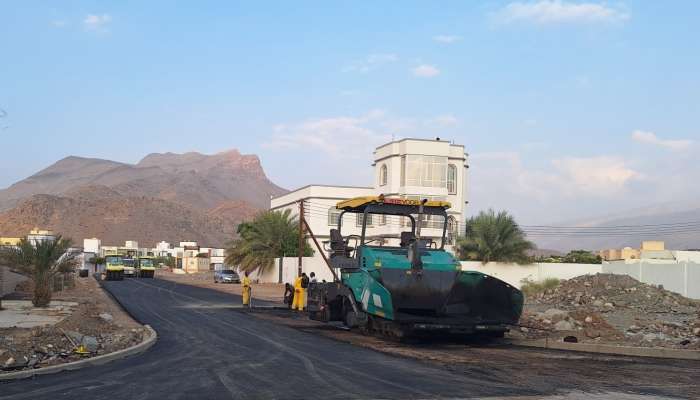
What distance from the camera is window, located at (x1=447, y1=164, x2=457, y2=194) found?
57375 millimetres

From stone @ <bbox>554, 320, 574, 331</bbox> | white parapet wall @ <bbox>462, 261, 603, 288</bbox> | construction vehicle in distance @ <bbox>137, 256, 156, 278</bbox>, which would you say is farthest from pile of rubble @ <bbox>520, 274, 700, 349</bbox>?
construction vehicle in distance @ <bbox>137, 256, 156, 278</bbox>

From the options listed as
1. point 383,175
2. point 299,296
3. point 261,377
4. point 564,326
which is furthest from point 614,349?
point 383,175

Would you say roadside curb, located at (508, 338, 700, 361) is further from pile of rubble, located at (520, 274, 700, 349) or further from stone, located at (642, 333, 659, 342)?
stone, located at (642, 333, 659, 342)

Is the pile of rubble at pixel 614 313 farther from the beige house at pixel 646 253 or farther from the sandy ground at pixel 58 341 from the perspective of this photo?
the beige house at pixel 646 253

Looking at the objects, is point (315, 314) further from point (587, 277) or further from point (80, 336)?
point (587, 277)

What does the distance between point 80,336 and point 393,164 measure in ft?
142

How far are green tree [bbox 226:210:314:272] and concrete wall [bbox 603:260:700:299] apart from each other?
2840 cm

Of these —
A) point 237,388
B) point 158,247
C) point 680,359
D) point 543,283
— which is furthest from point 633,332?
point 158,247

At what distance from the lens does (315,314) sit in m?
20.2

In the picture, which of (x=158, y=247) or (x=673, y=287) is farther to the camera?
(x=158, y=247)

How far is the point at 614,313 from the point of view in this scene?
2850 cm

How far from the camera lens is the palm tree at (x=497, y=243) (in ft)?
144

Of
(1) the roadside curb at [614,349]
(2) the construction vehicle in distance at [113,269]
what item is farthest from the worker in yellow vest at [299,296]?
(2) the construction vehicle in distance at [113,269]

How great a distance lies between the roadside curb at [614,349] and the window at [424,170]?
38.9 metres
